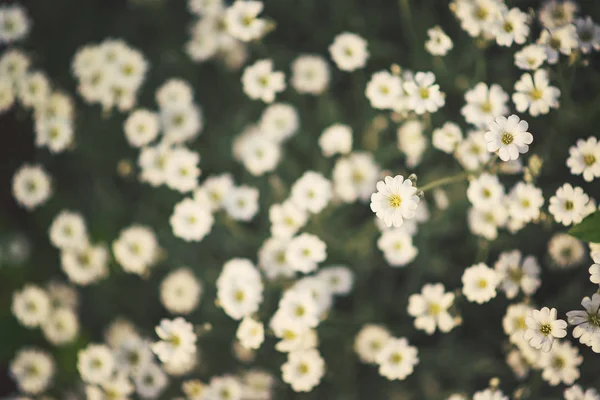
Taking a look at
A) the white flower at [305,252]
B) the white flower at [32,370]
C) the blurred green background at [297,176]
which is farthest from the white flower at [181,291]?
the white flower at [32,370]

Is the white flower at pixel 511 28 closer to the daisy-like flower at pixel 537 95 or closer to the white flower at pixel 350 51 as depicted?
the daisy-like flower at pixel 537 95

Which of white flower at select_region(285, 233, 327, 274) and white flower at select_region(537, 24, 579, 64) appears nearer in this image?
white flower at select_region(537, 24, 579, 64)

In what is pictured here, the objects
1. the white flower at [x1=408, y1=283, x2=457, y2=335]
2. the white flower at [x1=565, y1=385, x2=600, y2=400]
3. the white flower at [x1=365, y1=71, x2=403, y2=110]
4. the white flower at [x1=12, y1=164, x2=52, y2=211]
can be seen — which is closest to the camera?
the white flower at [x1=565, y1=385, x2=600, y2=400]

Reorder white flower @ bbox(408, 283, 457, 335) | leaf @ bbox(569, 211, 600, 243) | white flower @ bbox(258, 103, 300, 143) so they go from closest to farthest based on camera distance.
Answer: leaf @ bbox(569, 211, 600, 243) → white flower @ bbox(408, 283, 457, 335) → white flower @ bbox(258, 103, 300, 143)

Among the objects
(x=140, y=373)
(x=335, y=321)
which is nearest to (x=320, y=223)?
(x=335, y=321)

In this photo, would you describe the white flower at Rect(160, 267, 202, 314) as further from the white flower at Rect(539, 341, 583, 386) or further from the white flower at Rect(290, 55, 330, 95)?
the white flower at Rect(539, 341, 583, 386)

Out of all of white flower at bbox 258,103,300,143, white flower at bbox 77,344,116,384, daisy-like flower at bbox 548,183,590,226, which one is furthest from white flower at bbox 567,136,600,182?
white flower at bbox 77,344,116,384
